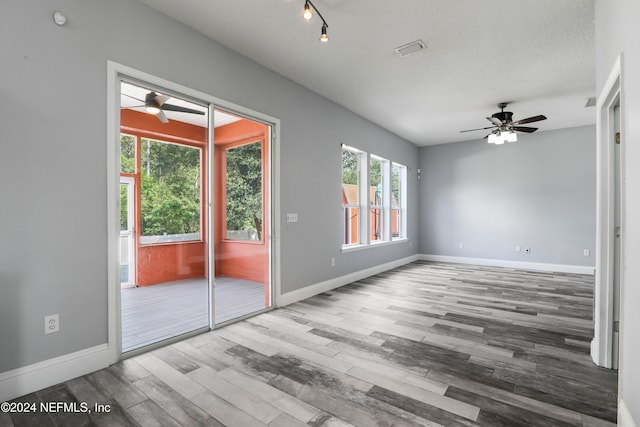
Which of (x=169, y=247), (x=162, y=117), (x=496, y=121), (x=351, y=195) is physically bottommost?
(x=169, y=247)

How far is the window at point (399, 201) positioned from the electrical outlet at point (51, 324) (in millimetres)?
6344

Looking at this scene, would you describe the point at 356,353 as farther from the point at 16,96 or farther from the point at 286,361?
the point at 16,96

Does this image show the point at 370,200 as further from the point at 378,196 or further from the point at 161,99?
the point at 161,99

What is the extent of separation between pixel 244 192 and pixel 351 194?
8.92ft

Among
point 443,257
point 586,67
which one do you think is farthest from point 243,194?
point 443,257

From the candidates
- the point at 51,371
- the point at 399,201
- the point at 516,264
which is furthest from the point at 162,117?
the point at 516,264

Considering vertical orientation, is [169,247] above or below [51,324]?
above

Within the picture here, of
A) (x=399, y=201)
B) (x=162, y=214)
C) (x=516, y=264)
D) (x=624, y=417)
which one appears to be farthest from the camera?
(x=399, y=201)

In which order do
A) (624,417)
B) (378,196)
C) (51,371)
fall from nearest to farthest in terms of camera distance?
1. (624,417)
2. (51,371)
3. (378,196)

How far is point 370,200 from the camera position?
6.28 meters

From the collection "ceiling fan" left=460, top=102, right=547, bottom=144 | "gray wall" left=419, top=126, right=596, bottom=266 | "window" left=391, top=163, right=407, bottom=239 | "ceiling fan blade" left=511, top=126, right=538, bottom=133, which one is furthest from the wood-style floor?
"window" left=391, top=163, right=407, bottom=239

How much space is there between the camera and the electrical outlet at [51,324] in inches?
85.8

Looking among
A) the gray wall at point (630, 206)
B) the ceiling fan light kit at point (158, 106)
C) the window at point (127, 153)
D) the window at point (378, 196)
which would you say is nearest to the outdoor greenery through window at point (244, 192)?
the ceiling fan light kit at point (158, 106)

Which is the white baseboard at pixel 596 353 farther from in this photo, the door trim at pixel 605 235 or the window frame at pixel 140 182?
the window frame at pixel 140 182
